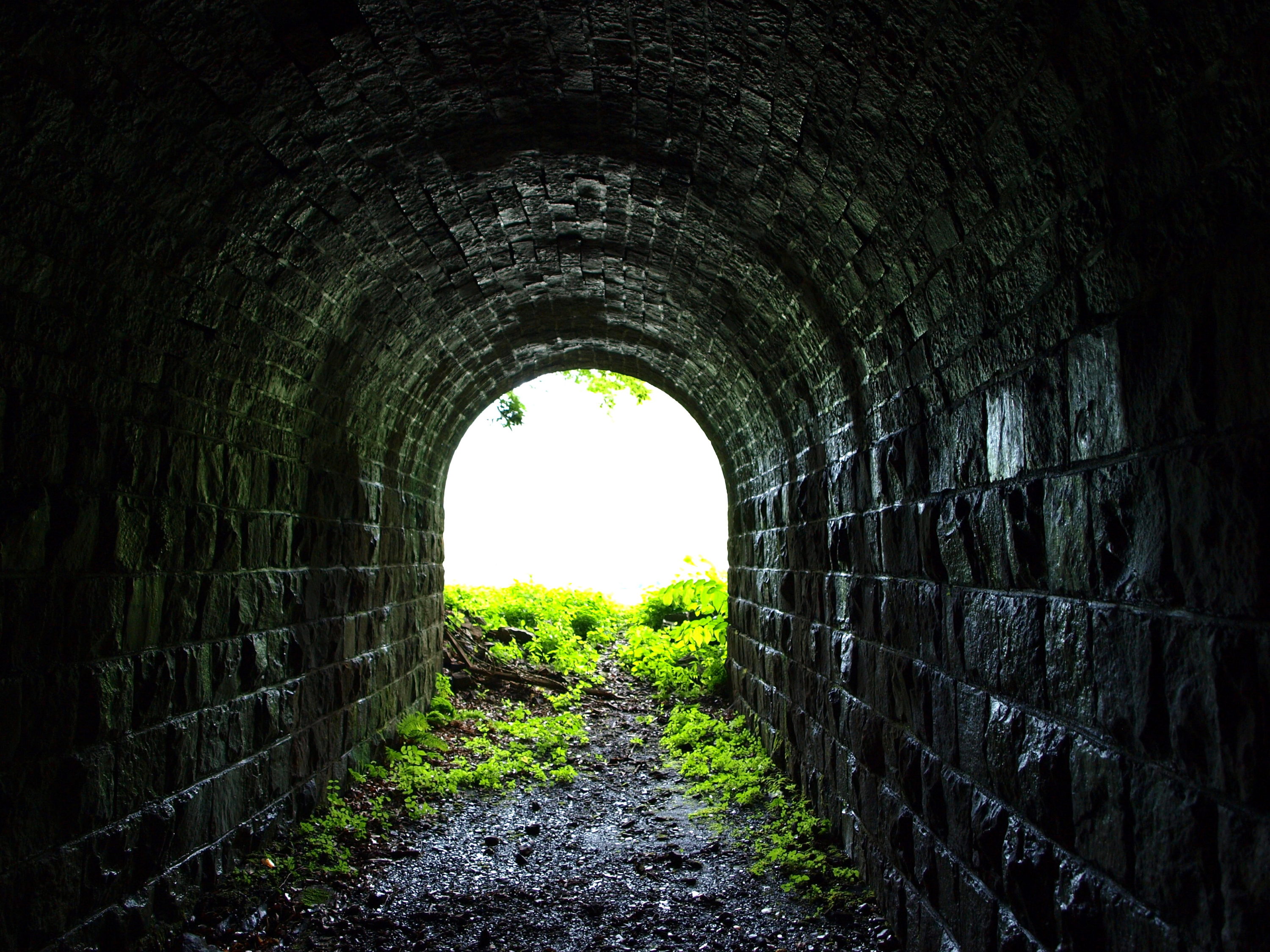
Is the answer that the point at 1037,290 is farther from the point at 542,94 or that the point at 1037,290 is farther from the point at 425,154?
the point at 425,154

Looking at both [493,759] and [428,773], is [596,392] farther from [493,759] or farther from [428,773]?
[428,773]

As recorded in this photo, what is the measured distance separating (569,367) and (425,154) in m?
6.81

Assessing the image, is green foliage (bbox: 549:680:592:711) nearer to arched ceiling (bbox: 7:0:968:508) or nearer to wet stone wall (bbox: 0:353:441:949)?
wet stone wall (bbox: 0:353:441:949)

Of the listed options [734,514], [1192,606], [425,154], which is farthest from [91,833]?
[734,514]

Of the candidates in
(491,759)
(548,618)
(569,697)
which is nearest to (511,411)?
(548,618)

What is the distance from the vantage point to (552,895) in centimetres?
513

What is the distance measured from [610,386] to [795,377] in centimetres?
797

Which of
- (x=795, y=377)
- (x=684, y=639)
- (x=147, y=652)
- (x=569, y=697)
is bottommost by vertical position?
(x=569, y=697)

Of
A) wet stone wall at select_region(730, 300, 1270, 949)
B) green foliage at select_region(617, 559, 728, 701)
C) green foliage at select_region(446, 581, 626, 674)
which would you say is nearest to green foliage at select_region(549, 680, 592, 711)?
green foliage at select_region(446, 581, 626, 674)

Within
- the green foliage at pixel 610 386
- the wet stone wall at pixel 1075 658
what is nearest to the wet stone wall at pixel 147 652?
the wet stone wall at pixel 1075 658

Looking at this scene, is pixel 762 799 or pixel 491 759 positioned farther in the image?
pixel 491 759

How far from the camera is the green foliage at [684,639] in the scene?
36.6 feet

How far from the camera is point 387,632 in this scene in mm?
8398

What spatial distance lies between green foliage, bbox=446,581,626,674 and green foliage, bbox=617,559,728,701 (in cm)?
75
